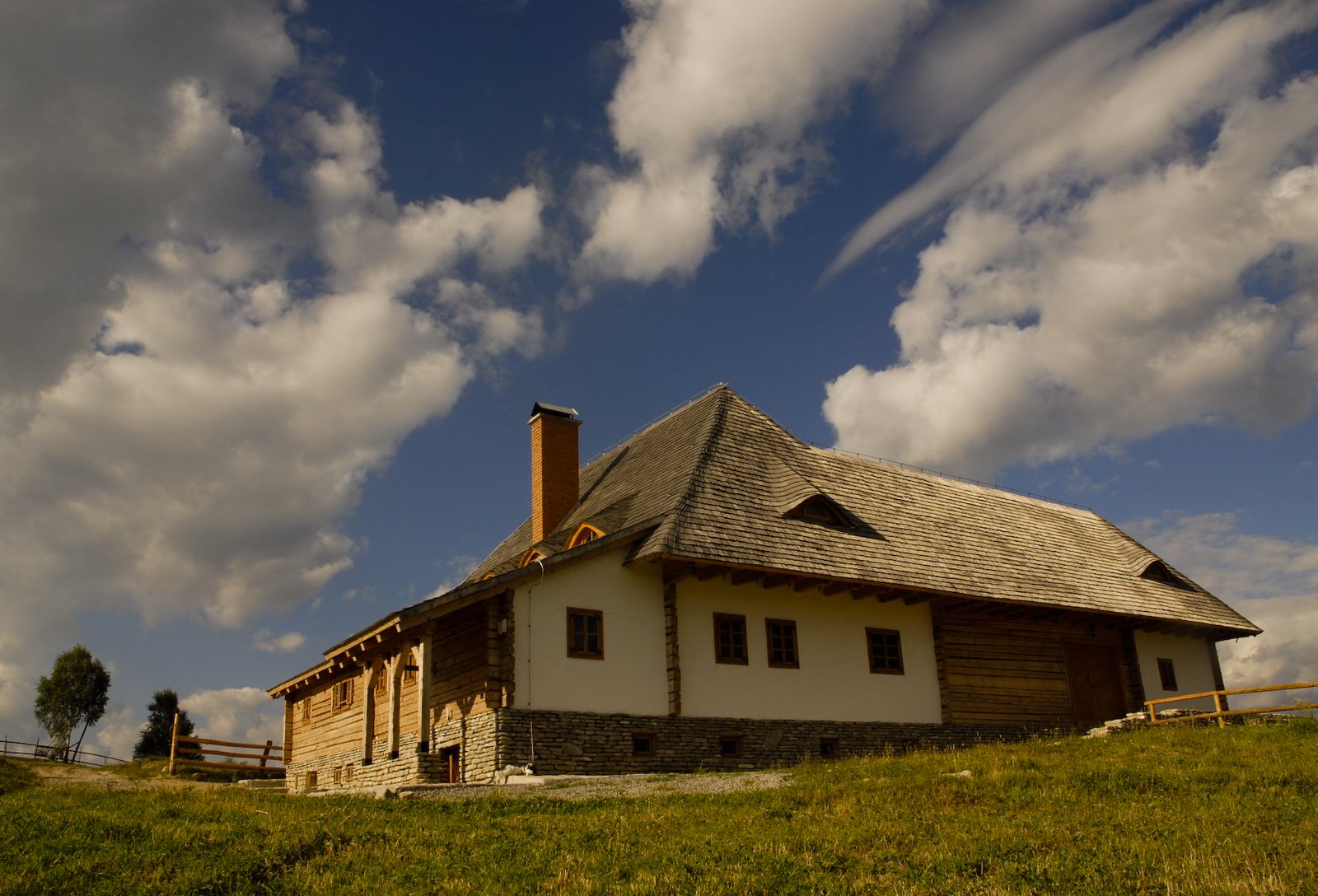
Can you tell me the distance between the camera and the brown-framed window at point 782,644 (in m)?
22.5

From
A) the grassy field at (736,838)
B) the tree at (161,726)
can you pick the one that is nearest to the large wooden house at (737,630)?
the grassy field at (736,838)

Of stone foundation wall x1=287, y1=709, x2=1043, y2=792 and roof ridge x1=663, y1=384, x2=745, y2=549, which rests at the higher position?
roof ridge x1=663, y1=384, x2=745, y2=549

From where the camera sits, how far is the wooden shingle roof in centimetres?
2227

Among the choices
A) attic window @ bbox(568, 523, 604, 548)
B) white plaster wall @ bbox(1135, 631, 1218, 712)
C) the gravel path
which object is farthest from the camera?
white plaster wall @ bbox(1135, 631, 1218, 712)

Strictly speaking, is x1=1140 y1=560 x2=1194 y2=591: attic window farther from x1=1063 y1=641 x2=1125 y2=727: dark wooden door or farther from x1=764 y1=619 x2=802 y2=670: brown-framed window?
x1=764 y1=619 x2=802 y2=670: brown-framed window

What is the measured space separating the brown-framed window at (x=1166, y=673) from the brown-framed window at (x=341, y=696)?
72.2 feet

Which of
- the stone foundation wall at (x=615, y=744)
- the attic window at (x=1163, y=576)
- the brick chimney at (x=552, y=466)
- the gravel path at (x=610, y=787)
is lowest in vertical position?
the gravel path at (x=610, y=787)

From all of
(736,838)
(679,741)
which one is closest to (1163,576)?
(679,741)

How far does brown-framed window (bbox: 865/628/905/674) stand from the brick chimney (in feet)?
28.2

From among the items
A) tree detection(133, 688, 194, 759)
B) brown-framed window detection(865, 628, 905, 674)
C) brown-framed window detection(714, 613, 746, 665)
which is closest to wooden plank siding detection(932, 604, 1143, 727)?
brown-framed window detection(865, 628, 905, 674)

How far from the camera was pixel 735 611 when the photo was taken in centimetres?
2234

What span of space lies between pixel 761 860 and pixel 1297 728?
12.3 metres

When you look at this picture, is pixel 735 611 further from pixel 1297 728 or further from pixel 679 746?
pixel 1297 728

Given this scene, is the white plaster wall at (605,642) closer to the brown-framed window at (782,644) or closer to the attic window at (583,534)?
the attic window at (583,534)
